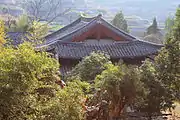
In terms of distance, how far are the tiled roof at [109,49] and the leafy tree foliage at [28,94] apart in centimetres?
746

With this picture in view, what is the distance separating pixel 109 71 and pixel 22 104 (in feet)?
8.47

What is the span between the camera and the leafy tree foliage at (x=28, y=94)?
3.70 meters

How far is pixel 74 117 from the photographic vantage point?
4.10m

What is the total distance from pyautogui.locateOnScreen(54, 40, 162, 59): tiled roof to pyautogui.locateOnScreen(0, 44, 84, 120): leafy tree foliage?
7.46 m

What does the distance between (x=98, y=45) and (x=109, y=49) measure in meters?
0.52

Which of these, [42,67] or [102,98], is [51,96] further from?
[102,98]

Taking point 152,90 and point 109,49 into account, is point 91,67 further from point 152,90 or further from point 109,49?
point 109,49

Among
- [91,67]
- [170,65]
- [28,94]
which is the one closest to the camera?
[28,94]

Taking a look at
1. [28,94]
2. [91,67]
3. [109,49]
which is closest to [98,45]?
[109,49]

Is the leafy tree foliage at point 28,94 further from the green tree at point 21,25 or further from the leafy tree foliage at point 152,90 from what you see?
the green tree at point 21,25

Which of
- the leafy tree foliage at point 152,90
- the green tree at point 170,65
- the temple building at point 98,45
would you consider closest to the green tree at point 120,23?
the temple building at point 98,45

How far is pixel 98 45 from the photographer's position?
1268 cm

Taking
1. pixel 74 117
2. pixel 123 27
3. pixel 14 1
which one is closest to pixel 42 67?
pixel 74 117

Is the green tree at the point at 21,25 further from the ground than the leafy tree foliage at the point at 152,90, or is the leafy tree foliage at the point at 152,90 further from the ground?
the green tree at the point at 21,25
